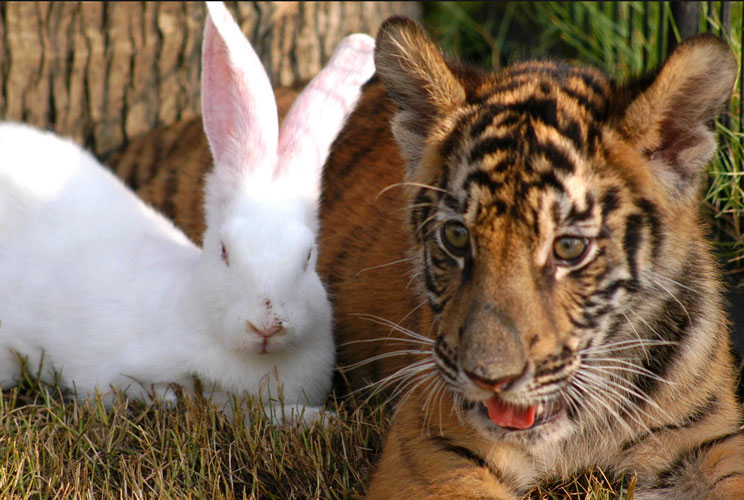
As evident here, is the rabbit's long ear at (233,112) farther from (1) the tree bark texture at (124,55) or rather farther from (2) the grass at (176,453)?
(1) the tree bark texture at (124,55)

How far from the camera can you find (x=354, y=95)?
3811 millimetres

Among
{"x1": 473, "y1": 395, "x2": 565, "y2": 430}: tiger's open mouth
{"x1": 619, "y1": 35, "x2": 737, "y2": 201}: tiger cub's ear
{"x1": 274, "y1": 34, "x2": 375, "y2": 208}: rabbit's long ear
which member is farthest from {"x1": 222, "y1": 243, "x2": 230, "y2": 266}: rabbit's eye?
{"x1": 619, "y1": 35, "x2": 737, "y2": 201}: tiger cub's ear

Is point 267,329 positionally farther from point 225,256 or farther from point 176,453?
point 176,453

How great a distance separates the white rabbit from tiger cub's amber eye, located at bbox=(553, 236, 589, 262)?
1.11 meters

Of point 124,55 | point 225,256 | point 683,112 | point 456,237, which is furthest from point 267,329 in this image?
point 124,55

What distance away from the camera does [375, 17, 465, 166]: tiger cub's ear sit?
2811 mm

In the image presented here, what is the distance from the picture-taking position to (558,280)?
2500 mm

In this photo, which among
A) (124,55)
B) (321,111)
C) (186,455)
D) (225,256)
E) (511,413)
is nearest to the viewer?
(511,413)

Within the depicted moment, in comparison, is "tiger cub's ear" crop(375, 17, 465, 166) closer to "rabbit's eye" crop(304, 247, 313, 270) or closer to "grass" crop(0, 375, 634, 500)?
"rabbit's eye" crop(304, 247, 313, 270)

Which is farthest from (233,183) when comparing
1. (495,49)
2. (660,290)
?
(495,49)

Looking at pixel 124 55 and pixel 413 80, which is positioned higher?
pixel 413 80

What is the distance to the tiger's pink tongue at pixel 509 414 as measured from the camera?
2.61 meters

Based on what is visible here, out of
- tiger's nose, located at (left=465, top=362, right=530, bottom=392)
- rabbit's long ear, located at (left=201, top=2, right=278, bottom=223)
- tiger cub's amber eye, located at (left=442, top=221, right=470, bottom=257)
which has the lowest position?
tiger's nose, located at (left=465, top=362, right=530, bottom=392)

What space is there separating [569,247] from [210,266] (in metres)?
1.47
